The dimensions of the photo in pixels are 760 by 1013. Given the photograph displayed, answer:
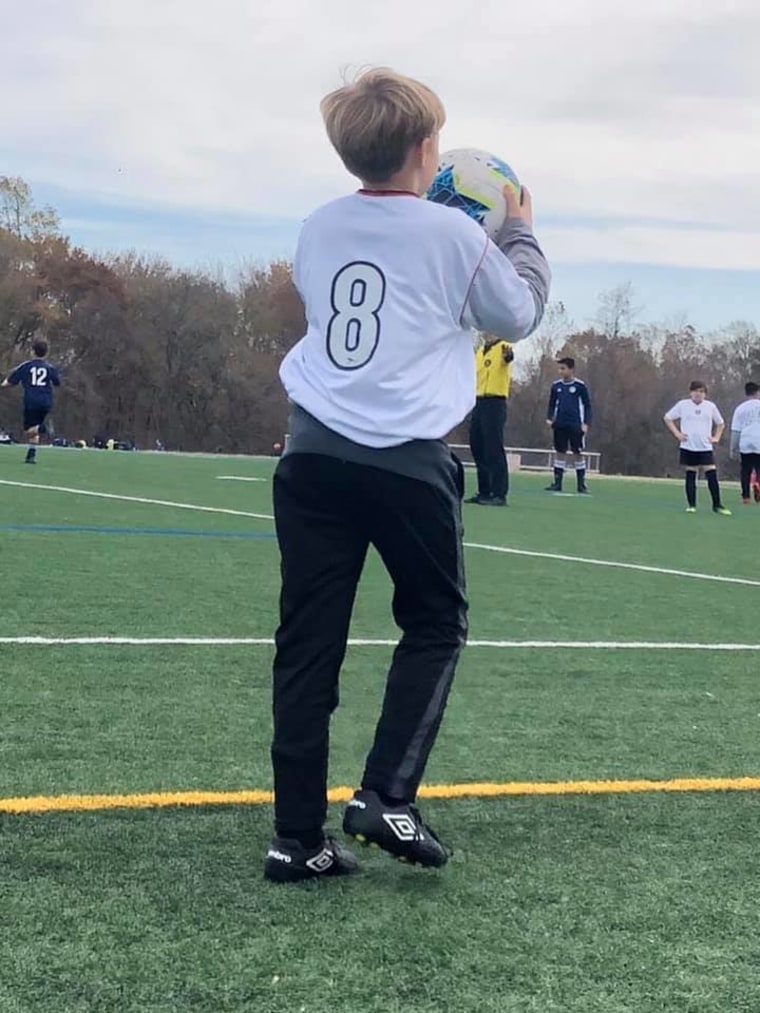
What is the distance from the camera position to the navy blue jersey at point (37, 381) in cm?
2145

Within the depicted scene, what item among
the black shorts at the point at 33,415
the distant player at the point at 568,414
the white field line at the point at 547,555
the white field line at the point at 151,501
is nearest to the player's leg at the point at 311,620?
the white field line at the point at 547,555

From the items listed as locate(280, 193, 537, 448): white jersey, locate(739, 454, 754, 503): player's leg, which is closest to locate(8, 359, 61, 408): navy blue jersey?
locate(739, 454, 754, 503): player's leg

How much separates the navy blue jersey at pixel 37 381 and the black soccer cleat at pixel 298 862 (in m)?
19.2

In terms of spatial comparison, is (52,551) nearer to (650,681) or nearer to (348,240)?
(650,681)

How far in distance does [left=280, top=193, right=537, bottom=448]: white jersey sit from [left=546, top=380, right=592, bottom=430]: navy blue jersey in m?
17.9

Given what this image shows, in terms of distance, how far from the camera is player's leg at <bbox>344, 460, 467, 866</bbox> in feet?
10.3

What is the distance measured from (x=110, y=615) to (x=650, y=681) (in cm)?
261

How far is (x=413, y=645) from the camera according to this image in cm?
329

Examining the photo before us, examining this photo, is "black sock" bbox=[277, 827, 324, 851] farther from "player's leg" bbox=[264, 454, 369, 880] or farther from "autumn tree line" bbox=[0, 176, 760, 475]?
"autumn tree line" bbox=[0, 176, 760, 475]

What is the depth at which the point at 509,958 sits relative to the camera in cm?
262

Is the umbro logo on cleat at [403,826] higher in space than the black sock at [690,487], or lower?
lower

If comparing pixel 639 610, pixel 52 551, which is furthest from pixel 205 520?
pixel 639 610

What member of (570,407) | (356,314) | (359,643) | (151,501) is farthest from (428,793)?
(570,407)

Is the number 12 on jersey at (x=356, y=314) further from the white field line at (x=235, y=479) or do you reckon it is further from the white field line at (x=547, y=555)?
the white field line at (x=235, y=479)
